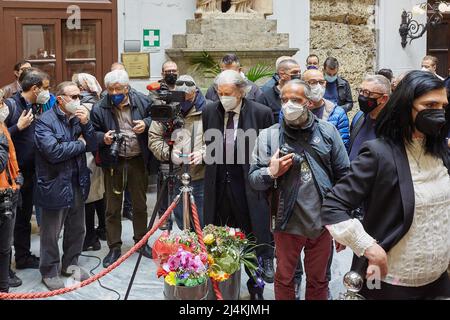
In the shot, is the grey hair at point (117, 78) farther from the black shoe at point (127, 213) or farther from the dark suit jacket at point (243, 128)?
the black shoe at point (127, 213)

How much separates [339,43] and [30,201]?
16.9ft

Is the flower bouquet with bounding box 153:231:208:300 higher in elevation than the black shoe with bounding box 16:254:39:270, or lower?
higher

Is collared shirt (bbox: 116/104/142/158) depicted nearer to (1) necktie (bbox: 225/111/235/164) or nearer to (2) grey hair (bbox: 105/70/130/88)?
(2) grey hair (bbox: 105/70/130/88)

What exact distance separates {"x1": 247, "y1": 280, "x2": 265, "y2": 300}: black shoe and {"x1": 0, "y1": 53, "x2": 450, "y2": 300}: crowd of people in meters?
0.01

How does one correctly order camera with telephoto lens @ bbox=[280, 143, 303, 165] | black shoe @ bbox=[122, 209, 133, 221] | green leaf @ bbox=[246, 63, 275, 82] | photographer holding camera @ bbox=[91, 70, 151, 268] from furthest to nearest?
green leaf @ bbox=[246, 63, 275, 82]
black shoe @ bbox=[122, 209, 133, 221]
photographer holding camera @ bbox=[91, 70, 151, 268]
camera with telephoto lens @ bbox=[280, 143, 303, 165]

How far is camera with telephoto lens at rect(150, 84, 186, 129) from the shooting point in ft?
12.9

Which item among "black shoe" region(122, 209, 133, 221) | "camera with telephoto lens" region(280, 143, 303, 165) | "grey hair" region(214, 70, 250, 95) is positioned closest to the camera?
"camera with telephoto lens" region(280, 143, 303, 165)

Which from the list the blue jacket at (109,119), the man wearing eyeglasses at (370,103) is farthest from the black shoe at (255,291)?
the blue jacket at (109,119)

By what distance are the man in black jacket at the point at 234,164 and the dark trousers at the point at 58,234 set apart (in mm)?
1063

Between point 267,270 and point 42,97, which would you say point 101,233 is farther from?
point 267,270

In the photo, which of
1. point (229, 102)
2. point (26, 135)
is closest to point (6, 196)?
point (26, 135)

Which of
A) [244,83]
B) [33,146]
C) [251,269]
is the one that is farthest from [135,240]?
[244,83]

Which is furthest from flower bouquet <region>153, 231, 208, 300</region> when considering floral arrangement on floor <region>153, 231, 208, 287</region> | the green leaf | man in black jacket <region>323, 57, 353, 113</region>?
man in black jacket <region>323, 57, 353, 113</region>

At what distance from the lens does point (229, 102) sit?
396 cm
